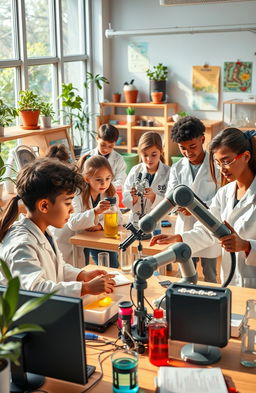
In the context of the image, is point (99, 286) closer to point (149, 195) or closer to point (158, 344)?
point (158, 344)

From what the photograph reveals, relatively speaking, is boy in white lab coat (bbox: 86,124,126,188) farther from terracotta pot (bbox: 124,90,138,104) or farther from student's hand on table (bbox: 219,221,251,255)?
student's hand on table (bbox: 219,221,251,255)

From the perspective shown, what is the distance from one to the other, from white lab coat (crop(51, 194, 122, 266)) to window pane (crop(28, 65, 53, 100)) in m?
2.50

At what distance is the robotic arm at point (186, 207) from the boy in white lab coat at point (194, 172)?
4.50ft

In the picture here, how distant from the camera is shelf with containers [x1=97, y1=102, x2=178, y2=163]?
644 cm

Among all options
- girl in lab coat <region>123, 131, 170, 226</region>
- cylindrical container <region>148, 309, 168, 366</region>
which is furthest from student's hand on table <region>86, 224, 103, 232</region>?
cylindrical container <region>148, 309, 168, 366</region>

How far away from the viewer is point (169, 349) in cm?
190

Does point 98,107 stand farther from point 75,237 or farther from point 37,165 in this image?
point 37,165

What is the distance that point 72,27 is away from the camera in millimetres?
6359

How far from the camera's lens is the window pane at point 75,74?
632 cm

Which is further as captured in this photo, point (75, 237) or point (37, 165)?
point (75, 237)

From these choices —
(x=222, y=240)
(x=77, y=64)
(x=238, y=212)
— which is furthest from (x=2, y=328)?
(x=77, y=64)

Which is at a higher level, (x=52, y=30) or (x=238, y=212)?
(x=52, y=30)

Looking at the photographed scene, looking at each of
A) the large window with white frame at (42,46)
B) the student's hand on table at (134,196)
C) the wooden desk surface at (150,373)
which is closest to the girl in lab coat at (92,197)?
the student's hand on table at (134,196)

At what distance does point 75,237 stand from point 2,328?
1941 mm
